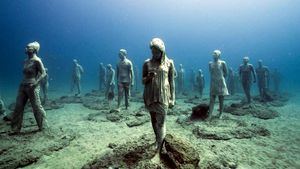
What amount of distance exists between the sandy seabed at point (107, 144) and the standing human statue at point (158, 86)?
1272 millimetres

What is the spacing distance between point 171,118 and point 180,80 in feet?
41.7

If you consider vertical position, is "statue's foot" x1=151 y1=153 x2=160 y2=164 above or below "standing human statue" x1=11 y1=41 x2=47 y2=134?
below

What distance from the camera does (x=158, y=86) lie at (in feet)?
17.3

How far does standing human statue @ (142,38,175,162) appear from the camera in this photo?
17.2 feet

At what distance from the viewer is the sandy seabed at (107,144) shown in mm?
5801

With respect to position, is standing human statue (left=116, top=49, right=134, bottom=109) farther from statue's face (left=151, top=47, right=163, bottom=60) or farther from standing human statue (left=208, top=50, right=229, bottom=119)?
statue's face (left=151, top=47, right=163, bottom=60)

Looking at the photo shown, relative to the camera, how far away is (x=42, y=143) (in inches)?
275

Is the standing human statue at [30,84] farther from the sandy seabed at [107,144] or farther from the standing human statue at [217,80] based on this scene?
the standing human statue at [217,80]

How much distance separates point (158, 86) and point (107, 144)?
298cm

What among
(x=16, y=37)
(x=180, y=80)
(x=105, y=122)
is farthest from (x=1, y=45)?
(x=105, y=122)

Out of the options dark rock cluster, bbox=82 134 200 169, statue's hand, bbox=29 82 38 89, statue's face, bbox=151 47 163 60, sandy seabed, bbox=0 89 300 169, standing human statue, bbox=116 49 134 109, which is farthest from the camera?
standing human statue, bbox=116 49 134 109

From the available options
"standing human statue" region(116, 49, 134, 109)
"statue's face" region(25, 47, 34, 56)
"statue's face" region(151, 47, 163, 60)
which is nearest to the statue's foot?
"statue's face" region(151, 47, 163, 60)

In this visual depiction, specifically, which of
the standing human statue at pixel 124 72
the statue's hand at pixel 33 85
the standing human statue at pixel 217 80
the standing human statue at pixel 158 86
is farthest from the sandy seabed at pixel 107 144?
the standing human statue at pixel 124 72

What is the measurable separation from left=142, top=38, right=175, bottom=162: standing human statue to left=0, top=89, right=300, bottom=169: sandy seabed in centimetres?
127
